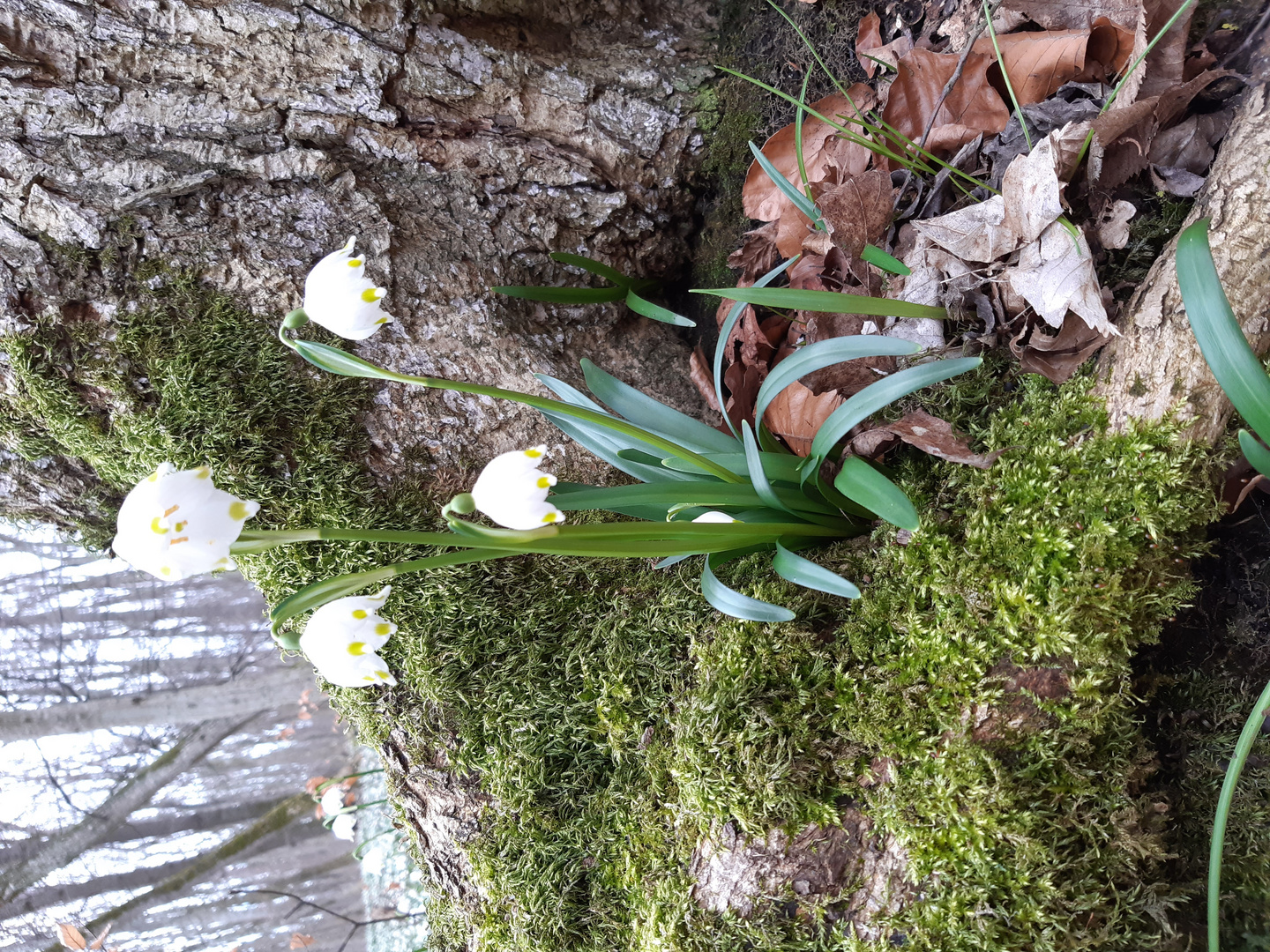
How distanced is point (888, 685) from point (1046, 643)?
0.68 feet

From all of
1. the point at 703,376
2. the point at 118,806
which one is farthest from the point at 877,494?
the point at 118,806

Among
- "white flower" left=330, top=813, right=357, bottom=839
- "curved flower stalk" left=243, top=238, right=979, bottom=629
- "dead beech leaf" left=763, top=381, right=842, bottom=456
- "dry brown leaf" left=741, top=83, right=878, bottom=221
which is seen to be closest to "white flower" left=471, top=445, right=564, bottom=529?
"curved flower stalk" left=243, top=238, right=979, bottom=629

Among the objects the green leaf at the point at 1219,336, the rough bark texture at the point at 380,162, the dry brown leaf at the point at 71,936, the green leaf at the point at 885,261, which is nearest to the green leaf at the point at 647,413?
the rough bark texture at the point at 380,162

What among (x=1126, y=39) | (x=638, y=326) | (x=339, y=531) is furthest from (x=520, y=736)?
(x=1126, y=39)

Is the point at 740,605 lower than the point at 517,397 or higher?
lower

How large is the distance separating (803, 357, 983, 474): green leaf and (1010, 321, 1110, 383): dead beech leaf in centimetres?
18

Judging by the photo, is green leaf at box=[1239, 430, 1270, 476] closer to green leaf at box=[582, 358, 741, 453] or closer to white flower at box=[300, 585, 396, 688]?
green leaf at box=[582, 358, 741, 453]

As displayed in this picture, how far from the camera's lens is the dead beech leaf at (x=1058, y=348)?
942 millimetres

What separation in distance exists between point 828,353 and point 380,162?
40.5 inches

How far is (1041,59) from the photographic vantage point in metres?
1.03

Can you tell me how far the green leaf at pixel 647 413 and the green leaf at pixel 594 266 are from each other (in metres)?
0.37

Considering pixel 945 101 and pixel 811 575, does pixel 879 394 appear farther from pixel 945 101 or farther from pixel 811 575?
pixel 945 101

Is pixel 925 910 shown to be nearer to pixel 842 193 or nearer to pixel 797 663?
pixel 797 663

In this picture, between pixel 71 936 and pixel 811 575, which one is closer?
pixel 811 575
